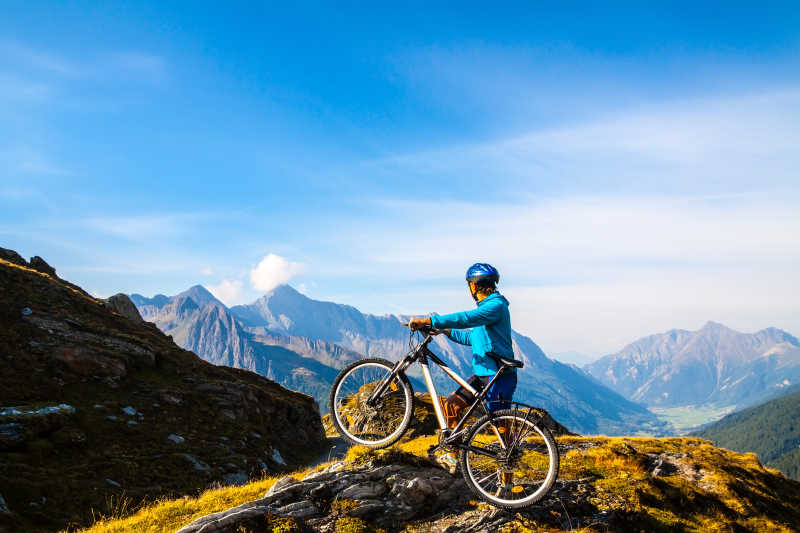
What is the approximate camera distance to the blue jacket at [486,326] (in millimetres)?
10336

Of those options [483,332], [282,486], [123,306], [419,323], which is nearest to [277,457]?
[282,486]

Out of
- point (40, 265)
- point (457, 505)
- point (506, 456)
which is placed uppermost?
point (40, 265)

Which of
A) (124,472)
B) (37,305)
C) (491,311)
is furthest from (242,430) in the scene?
(491,311)

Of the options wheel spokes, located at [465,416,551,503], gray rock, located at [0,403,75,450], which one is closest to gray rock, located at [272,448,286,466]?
gray rock, located at [0,403,75,450]

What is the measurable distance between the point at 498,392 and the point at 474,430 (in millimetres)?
1132

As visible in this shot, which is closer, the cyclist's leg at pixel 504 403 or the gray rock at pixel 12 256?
the cyclist's leg at pixel 504 403

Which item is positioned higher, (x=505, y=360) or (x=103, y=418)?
(x=505, y=360)

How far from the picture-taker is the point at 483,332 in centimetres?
1078

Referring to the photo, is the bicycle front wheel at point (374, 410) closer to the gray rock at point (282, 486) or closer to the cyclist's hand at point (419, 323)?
the cyclist's hand at point (419, 323)

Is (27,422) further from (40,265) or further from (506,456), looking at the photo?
(40,265)

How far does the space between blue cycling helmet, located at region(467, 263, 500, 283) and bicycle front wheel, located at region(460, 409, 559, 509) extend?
3.23 m

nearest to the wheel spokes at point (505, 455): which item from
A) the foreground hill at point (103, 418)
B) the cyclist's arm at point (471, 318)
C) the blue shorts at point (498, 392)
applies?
the blue shorts at point (498, 392)

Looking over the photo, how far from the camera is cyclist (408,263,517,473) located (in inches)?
409

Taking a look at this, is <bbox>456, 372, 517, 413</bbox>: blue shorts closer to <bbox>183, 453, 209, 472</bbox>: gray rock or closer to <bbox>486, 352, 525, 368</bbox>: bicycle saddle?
<bbox>486, 352, 525, 368</bbox>: bicycle saddle
